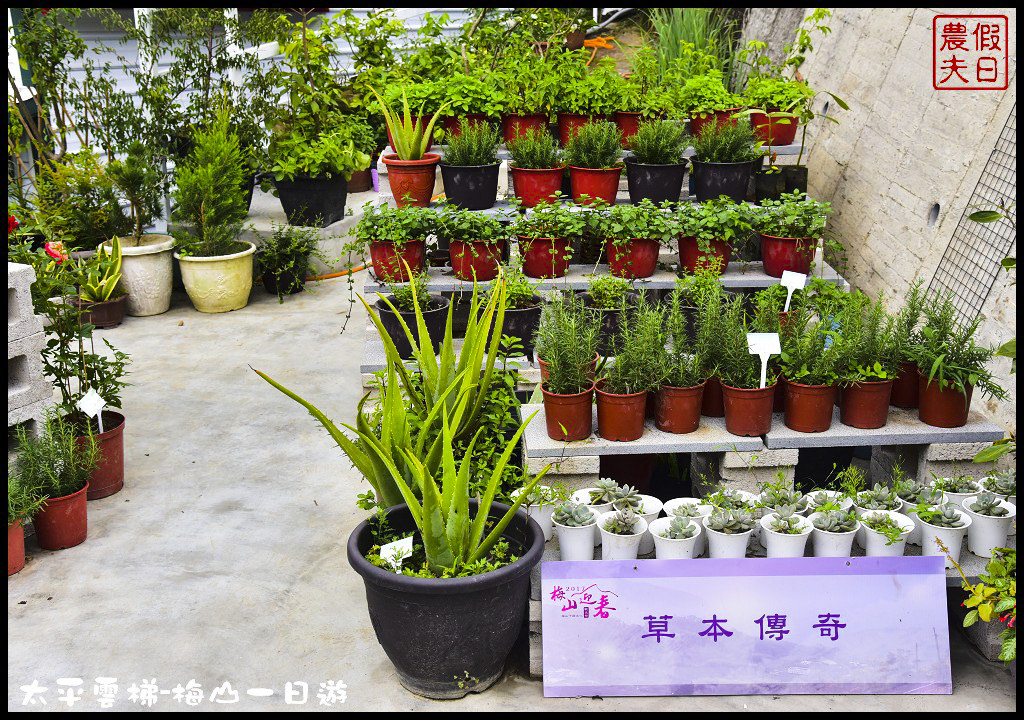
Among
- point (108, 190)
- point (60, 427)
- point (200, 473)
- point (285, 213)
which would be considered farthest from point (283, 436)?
point (285, 213)

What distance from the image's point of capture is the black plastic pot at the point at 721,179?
497cm

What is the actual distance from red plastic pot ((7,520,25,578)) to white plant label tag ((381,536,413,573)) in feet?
5.27

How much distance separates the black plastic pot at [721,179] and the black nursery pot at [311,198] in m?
3.34

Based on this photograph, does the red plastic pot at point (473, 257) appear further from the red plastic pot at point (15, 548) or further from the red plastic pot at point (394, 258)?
the red plastic pot at point (15, 548)

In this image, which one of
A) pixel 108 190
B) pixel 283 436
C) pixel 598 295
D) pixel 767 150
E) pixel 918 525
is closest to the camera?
pixel 918 525

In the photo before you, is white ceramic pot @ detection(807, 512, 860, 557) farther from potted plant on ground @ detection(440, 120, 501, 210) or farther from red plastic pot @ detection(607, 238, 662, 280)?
potted plant on ground @ detection(440, 120, 501, 210)

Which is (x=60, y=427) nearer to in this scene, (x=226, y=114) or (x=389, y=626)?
(x=389, y=626)

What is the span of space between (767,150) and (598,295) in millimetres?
1646

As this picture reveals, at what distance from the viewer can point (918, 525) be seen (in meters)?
3.26

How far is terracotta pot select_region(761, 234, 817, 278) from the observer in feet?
15.4

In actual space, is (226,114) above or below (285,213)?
above

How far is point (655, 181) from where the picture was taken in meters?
4.98

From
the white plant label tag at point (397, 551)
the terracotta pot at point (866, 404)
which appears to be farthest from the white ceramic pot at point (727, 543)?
the white plant label tag at point (397, 551)

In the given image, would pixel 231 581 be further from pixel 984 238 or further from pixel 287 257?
pixel 287 257
